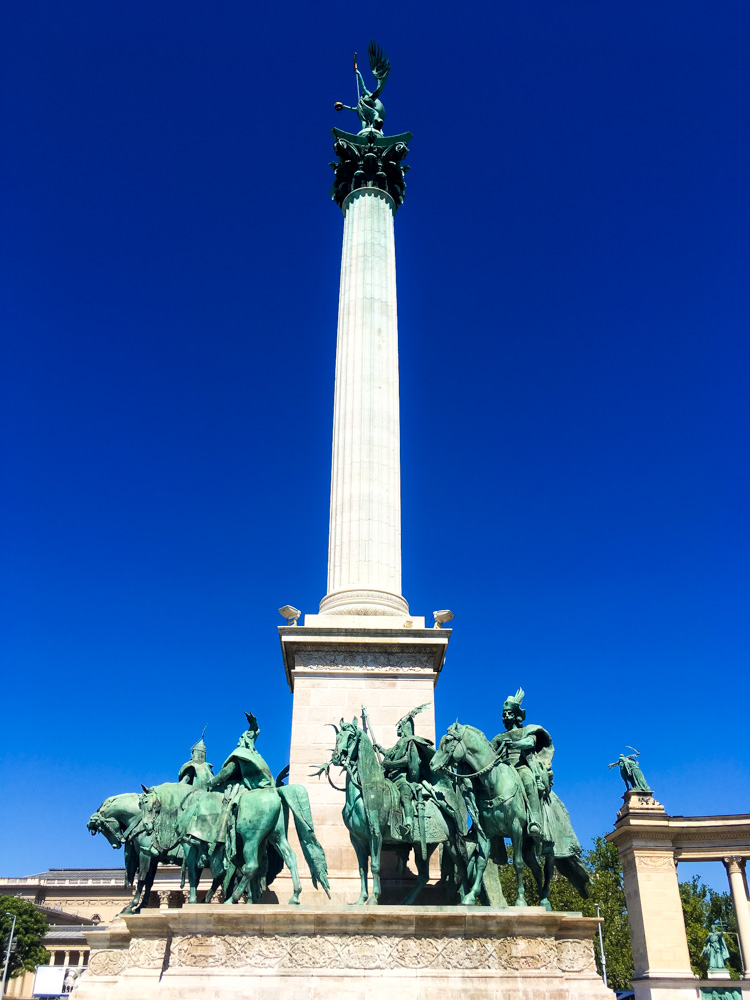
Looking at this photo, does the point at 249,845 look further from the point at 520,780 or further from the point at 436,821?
the point at 520,780

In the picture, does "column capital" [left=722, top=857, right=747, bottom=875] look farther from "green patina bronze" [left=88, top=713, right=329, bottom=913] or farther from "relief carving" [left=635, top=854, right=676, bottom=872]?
"green patina bronze" [left=88, top=713, right=329, bottom=913]

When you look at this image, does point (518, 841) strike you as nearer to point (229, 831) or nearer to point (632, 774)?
point (229, 831)

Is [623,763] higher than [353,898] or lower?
higher

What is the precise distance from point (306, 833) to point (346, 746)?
185 centimetres

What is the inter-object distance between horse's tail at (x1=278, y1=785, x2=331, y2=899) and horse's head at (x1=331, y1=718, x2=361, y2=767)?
1.14 metres

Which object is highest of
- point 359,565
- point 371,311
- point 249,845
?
point 371,311

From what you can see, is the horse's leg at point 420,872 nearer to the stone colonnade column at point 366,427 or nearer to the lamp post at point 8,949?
the stone colonnade column at point 366,427

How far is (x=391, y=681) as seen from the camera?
20.8 meters

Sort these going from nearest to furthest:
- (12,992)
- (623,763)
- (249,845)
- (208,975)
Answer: (208,975)
(249,845)
(623,763)
(12,992)

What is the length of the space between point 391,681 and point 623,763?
2810cm

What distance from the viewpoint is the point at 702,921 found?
6638cm

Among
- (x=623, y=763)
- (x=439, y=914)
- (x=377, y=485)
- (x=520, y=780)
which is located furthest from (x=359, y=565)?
(x=623, y=763)

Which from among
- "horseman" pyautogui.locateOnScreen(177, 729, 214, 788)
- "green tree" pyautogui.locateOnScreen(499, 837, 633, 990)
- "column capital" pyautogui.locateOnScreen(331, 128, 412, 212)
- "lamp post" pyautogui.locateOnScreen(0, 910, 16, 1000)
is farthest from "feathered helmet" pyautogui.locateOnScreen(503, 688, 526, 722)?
"lamp post" pyautogui.locateOnScreen(0, 910, 16, 1000)

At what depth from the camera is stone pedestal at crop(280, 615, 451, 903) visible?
19.9m
